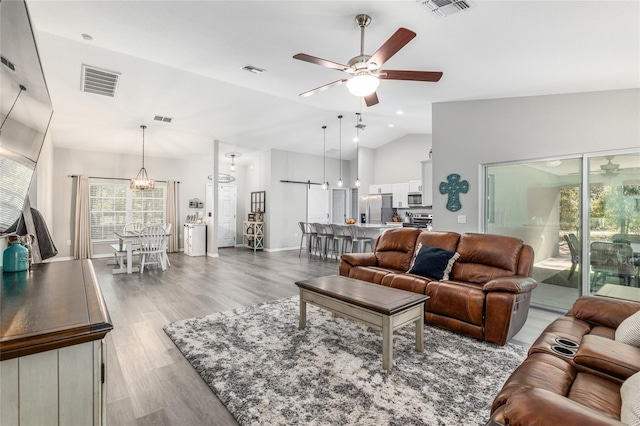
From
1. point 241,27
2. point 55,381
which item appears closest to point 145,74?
point 241,27

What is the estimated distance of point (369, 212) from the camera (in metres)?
9.78

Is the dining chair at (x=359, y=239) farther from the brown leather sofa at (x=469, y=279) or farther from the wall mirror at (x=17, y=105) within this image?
the wall mirror at (x=17, y=105)

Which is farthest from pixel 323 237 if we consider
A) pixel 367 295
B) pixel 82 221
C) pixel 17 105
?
pixel 17 105

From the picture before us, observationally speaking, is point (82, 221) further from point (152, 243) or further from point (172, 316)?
point (172, 316)

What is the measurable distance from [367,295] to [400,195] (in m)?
6.75

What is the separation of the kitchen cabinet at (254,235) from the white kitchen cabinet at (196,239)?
1450 millimetres

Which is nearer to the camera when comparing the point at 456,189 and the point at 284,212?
the point at 456,189

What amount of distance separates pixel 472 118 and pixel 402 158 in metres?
4.66

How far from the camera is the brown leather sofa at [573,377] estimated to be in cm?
95

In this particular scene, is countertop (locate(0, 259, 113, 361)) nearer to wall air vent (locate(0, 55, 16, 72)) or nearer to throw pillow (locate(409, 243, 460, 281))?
wall air vent (locate(0, 55, 16, 72))

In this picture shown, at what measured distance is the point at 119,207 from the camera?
26.8 ft

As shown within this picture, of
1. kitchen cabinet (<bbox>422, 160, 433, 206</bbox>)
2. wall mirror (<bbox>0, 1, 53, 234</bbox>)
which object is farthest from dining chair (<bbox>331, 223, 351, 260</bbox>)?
wall mirror (<bbox>0, 1, 53, 234</bbox>)

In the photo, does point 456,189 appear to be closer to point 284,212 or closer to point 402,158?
point 402,158

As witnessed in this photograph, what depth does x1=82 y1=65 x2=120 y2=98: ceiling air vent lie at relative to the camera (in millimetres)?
4297
